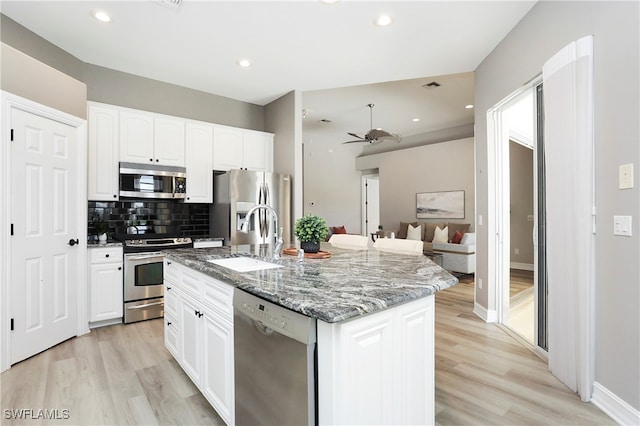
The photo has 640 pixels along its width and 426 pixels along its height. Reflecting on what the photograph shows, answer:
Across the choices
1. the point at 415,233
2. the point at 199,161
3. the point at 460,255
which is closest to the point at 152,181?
the point at 199,161

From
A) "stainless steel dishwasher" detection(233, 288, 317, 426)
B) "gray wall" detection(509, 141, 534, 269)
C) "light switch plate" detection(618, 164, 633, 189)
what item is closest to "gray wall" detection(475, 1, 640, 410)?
"light switch plate" detection(618, 164, 633, 189)

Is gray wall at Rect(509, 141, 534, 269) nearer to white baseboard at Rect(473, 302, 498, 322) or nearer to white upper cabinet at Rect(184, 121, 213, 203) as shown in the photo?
white baseboard at Rect(473, 302, 498, 322)

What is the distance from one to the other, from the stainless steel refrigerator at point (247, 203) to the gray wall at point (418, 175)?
4.39 meters

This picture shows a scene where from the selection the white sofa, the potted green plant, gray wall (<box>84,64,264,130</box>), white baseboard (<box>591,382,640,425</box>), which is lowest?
white baseboard (<box>591,382,640,425</box>)

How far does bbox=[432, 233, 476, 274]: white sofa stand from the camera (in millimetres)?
5660

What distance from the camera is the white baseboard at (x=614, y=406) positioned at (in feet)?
5.68

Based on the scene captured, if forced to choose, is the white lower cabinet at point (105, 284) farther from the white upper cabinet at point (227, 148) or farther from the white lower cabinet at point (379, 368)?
the white lower cabinet at point (379, 368)

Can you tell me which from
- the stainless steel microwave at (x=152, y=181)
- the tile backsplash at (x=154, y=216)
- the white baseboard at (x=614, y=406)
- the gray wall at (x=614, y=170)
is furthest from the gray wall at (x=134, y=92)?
the white baseboard at (x=614, y=406)

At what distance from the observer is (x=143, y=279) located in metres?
3.54

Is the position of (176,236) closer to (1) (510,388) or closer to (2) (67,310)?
(2) (67,310)

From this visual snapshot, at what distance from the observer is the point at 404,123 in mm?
6969

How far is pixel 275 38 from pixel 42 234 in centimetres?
269

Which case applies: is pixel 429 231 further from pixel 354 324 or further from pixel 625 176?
pixel 354 324

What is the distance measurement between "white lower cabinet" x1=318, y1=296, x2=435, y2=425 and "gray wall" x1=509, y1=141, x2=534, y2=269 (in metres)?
4.43
